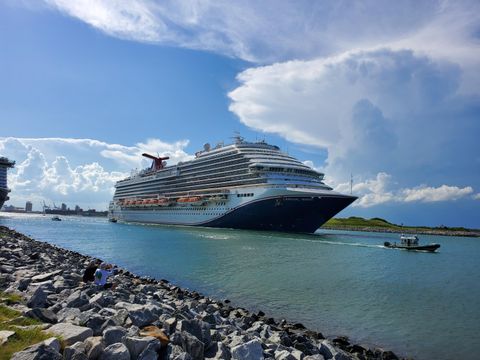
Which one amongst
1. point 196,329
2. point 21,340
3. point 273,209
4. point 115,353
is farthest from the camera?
point 273,209

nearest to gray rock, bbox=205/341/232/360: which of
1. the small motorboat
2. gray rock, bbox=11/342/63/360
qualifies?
gray rock, bbox=11/342/63/360

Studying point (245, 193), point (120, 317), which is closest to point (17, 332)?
point (120, 317)

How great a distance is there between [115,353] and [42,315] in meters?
2.82

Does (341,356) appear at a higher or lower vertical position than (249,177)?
lower

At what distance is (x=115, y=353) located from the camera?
582cm

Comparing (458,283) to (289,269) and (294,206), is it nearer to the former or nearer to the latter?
(289,269)

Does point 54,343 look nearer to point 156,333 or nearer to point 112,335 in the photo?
point 112,335

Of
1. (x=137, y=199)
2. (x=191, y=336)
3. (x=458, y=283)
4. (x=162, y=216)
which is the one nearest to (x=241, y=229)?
(x=162, y=216)

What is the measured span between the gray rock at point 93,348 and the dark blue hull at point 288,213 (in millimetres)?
50724

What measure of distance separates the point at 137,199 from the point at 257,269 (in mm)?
89482

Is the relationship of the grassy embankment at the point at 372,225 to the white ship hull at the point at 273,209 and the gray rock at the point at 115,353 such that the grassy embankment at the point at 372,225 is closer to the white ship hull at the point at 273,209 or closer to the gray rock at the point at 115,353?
the white ship hull at the point at 273,209

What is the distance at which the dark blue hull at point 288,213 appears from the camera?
5644cm

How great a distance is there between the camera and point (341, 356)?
9195 mm

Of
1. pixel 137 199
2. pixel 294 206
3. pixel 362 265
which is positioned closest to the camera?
pixel 362 265
